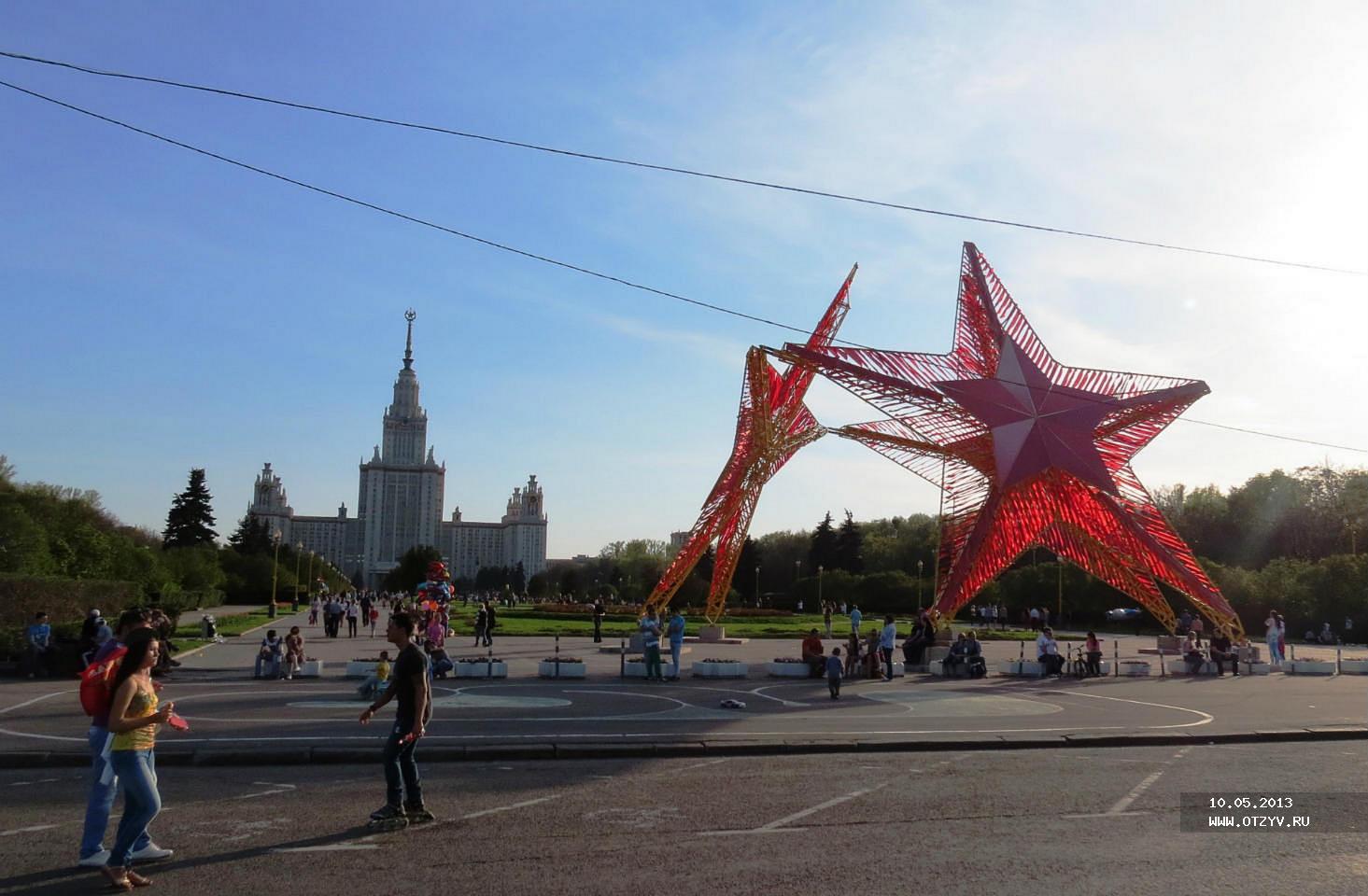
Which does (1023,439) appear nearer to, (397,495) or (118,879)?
(118,879)

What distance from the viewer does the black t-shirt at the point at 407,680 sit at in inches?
327

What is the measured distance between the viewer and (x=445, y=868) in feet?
23.7

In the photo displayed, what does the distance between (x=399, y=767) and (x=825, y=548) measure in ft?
289

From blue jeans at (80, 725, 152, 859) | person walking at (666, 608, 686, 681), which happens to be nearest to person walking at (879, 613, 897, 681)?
person walking at (666, 608, 686, 681)

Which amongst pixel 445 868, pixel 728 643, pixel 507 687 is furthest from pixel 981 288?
pixel 445 868

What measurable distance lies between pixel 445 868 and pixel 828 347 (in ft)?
70.1

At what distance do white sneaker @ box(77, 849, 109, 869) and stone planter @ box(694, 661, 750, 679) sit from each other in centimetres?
1667

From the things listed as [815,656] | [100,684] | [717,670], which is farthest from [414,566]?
[100,684]

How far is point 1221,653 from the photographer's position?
88.9 ft

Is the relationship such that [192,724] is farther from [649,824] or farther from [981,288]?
[981,288]

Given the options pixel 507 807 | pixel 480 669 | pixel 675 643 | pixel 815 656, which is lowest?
pixel 480 669

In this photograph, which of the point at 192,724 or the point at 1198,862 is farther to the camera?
the point at 192,724

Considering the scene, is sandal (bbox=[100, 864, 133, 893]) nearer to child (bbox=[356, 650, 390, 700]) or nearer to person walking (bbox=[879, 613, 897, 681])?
child (bbox=[356, 650, 390, 700])

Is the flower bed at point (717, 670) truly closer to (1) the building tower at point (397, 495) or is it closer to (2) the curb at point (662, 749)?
(2) the curb at point (662, 749)
